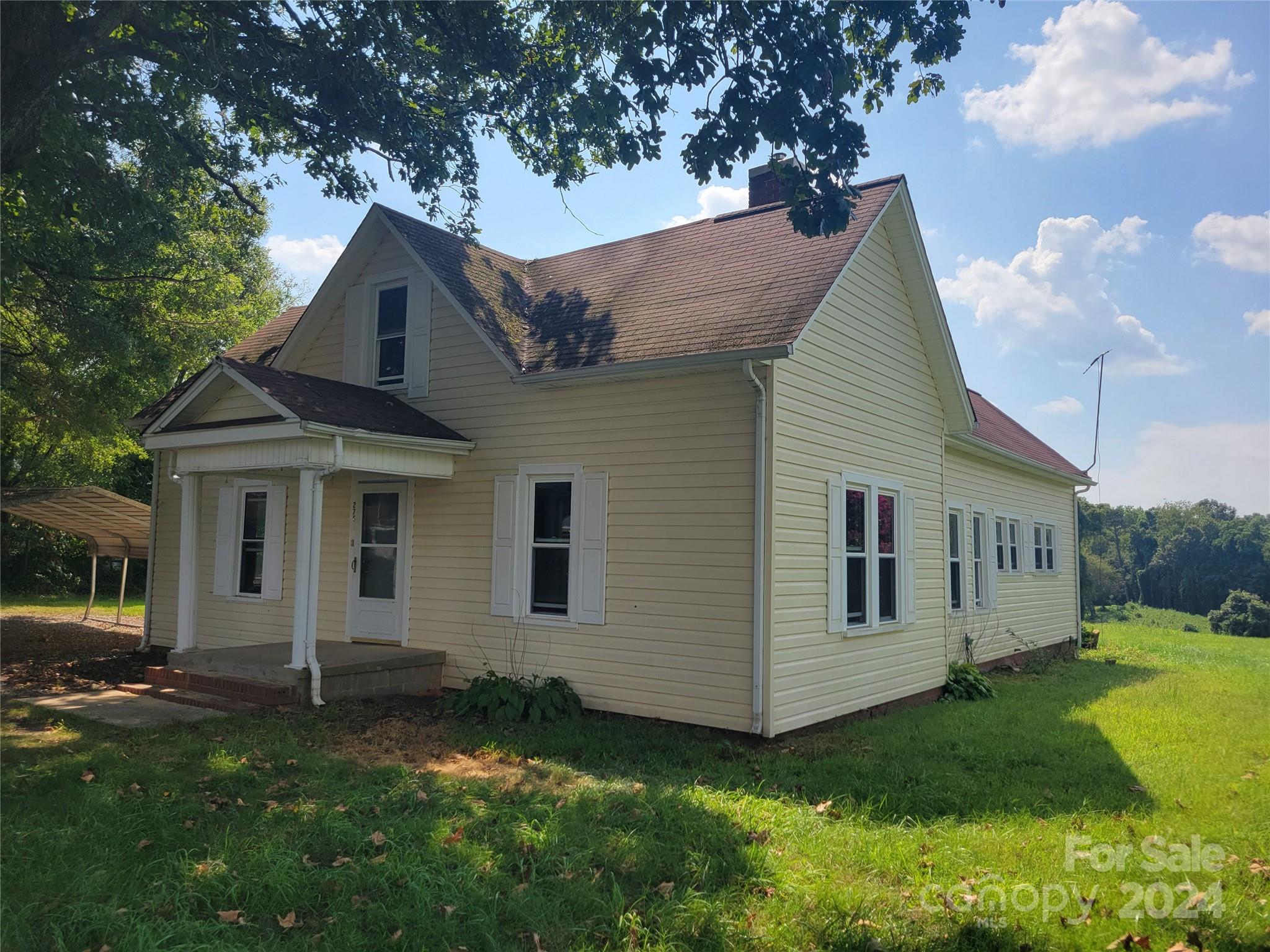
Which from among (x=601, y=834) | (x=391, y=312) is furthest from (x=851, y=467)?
(x=391, y=312)

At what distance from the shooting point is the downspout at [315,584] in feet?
30.1

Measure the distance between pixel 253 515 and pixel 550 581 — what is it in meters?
5.48

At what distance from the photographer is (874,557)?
10.2 metres

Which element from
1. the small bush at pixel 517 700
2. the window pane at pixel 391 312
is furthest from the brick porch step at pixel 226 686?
the window pane at pixel 391 312

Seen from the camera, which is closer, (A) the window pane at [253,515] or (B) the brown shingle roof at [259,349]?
(A) the window pane at [253,515]

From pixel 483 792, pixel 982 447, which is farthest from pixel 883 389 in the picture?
pixel 483 792

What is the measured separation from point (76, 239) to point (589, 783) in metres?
11.4

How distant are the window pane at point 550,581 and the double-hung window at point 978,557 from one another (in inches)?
322

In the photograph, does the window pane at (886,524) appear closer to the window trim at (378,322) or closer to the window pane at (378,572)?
the window pane at (378,572)

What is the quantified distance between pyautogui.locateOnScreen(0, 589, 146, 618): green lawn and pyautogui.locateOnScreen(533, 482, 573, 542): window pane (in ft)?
44.8

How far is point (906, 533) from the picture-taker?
35.8ft

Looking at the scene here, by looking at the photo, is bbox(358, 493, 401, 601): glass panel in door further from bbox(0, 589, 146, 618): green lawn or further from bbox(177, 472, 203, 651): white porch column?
bbox(0, 589, 146, 618): green lawn

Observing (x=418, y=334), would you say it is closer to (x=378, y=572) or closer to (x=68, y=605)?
(x=378, y=572)

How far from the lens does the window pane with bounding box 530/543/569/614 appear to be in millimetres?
9758
